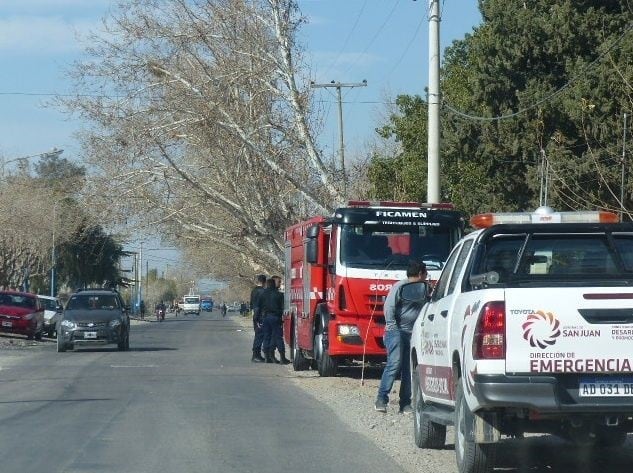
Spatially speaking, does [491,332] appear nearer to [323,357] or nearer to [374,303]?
[374,303]

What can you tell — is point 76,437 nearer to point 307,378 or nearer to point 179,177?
point 307,378

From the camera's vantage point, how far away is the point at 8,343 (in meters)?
39.7

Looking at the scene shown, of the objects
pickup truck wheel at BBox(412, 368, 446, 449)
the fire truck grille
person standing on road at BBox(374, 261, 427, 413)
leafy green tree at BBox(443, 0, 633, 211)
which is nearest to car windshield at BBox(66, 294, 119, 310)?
leafy green tree at BBox(443, 0, 633, 211)

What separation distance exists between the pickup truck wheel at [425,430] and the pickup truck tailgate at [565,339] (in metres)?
3.34

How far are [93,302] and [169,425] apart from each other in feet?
65.6

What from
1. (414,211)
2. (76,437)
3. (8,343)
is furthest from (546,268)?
(8,343)

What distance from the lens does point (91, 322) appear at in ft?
107

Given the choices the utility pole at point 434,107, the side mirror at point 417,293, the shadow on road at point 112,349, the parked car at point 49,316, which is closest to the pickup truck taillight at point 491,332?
the side mirror at point 417,293

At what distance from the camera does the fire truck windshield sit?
844 inches

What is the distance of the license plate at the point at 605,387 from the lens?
8.95m

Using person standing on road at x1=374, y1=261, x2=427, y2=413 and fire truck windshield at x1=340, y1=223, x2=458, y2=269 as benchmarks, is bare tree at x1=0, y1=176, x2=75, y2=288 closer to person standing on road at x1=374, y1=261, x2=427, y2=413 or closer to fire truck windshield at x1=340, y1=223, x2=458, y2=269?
fire truck windshield at x1=340, y1=223, x2=458, y2=269

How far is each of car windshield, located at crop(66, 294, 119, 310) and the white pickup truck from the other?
24.0 m

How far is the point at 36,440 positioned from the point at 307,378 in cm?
1024

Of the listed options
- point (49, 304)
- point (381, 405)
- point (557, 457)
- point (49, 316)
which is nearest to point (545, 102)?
point (381, 405)
